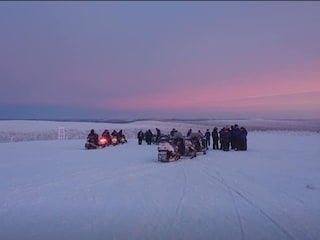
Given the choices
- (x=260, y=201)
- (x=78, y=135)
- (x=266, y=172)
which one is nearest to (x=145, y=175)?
(x=266, y=172)

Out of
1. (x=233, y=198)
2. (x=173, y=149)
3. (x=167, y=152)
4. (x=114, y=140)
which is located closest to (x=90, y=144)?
(x=114, y=140)

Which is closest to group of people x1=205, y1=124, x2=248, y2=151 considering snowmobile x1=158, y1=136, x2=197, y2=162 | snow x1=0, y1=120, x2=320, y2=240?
snowmobile x1=158, y1=136, x2=197, y2=162

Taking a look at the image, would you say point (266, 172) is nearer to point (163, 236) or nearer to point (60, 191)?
point (60, 191)

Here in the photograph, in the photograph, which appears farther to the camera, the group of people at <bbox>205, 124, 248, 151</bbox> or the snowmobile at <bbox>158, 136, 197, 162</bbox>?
the group of people at <bbox>205, 124, 248, 151</bbox>

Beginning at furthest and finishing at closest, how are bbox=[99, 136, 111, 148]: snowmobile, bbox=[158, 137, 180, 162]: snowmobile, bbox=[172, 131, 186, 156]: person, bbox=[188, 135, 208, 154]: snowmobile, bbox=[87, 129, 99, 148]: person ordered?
bbox=[99, 136, 111, 148]: snowmobile, bbox=[87, 129, 99, 148]: person, bbox=[188, 135, 208, 154]: snowmobile, bbox=[172, 131, 186, 156]: person, bbox=[158, 137, 180, 162]: snowmobile

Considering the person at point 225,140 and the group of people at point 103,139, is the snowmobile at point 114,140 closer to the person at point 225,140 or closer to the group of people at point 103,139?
the group of people at point 103,139

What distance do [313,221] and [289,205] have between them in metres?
1.28

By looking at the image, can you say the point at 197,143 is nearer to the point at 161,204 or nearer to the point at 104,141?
the point at 104,141

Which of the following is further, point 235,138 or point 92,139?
point 92,139

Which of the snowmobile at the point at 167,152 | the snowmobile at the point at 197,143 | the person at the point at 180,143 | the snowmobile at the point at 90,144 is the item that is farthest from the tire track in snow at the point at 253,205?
the snowmobile at the point at 90,144

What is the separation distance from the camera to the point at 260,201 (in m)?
8.69

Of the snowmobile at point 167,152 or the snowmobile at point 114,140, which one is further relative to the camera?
the snowmobile at point 114,140

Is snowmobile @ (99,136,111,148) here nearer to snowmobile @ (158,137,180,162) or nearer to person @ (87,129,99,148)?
person @ (87,129,99,148)

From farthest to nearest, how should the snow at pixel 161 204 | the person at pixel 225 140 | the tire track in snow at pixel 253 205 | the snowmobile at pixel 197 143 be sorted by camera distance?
the person at pixel 225 140
the snowmobile at pixel 197 143
the snow at pixel 161 204
the tire track in snow at pixel 253 205
